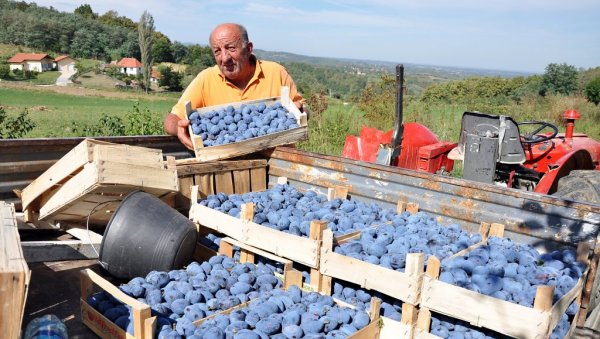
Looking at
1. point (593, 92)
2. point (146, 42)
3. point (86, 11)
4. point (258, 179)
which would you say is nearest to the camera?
point (258, 179)

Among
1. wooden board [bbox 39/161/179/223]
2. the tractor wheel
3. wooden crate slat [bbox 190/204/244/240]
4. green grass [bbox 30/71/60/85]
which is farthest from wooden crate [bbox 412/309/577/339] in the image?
green grass [bbox 30/71/60/85]

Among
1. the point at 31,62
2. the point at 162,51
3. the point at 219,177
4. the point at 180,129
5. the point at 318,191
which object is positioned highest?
the point at 162,51

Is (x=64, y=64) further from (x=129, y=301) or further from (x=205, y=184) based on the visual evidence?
(x=129, y=301)

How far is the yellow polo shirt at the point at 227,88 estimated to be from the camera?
16.6 ft

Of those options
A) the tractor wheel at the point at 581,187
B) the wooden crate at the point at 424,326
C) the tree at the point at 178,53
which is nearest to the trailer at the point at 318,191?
the wooden crate at the point at 424,326

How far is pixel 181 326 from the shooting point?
2.88m

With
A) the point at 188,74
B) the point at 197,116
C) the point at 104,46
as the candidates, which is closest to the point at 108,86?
the point at 188,74

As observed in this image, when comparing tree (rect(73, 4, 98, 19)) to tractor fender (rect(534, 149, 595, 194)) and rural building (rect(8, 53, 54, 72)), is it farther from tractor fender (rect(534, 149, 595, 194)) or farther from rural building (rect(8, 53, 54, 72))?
tractor fender (rect(534, 149, 595, 194))

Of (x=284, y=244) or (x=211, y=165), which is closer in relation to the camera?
(x=284, y=244)

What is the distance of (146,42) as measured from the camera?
66750 mm

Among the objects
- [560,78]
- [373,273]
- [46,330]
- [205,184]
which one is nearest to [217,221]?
[205,184]

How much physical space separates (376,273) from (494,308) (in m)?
0.71

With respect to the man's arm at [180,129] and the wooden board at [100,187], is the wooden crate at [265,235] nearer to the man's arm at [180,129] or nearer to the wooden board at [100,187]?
the wooden board at [100,187]

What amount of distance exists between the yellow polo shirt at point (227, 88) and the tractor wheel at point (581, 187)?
2.63 m
